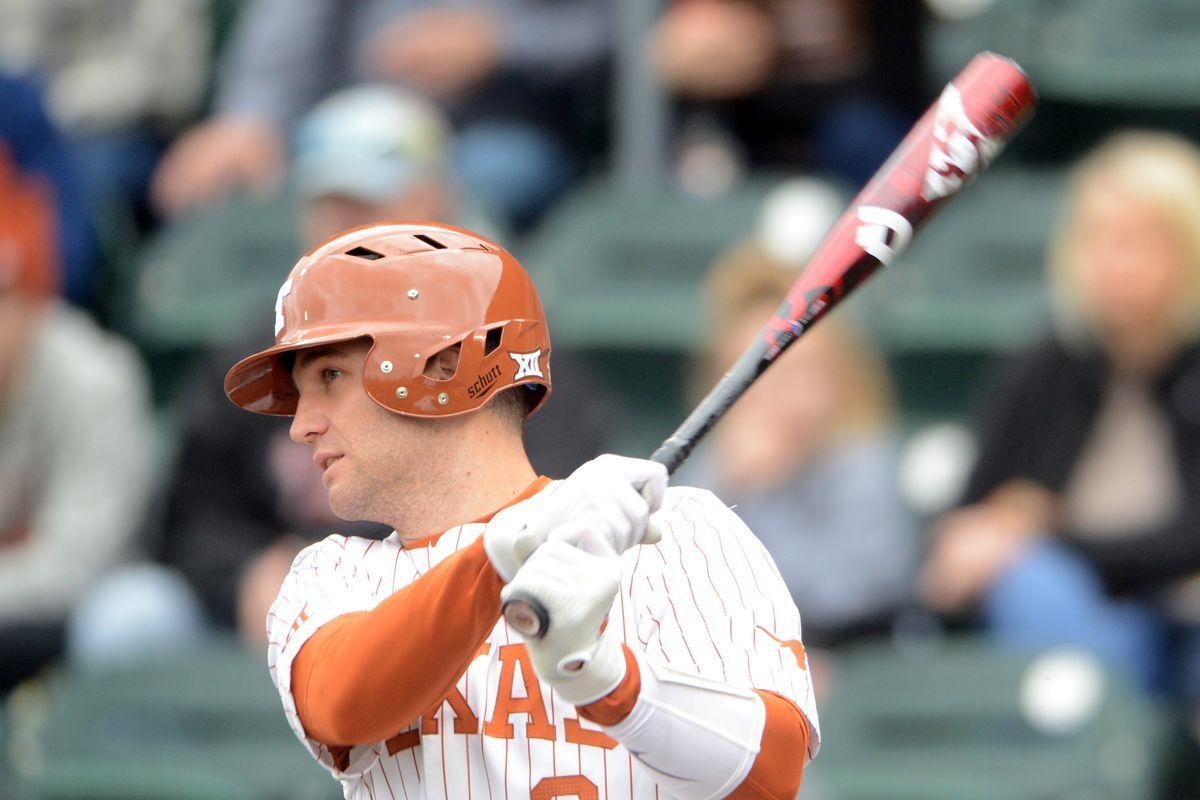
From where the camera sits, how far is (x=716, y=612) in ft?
7.47

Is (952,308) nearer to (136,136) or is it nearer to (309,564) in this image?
(136,136)

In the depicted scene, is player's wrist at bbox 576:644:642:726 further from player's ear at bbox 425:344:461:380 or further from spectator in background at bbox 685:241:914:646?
spectator in background at bbox 685:241:914:646

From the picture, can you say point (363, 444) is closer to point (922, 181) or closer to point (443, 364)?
point (443, 364)

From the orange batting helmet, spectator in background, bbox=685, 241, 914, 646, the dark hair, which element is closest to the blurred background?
spectator in background, bbox=685, 241, 914, 646

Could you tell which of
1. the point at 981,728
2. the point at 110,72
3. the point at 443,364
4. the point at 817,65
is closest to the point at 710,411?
the point at 443,364

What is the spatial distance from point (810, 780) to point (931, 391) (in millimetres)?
1736

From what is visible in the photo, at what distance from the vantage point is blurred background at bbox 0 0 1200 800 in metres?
4.48

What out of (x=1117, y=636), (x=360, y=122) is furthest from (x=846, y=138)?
(x=1117, y=636)

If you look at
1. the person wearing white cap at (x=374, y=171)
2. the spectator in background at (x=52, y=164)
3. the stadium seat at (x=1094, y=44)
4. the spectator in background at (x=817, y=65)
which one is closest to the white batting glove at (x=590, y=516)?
the person wearing white cap at (x=374, y=171)

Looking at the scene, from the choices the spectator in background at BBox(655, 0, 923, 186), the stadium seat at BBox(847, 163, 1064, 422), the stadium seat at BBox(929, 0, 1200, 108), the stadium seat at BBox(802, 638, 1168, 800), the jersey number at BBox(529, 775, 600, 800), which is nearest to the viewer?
the jersey number at BBox(529, 775, 600, 800)

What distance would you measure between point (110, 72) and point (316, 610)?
4756 millimetres

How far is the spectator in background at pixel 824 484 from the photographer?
4.61m

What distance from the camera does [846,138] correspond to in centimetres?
581

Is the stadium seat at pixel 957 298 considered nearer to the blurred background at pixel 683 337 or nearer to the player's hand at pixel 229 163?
the blurred background at pixel 683 337
